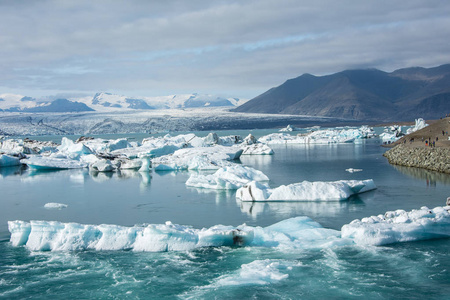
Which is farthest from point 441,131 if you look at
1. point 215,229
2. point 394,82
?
point 394,82

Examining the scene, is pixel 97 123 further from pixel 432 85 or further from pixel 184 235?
pixel 432 85

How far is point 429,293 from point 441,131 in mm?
22597

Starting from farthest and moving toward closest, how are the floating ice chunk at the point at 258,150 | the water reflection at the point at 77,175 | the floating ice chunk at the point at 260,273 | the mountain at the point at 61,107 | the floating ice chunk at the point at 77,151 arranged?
the mountain at the point at 61,107 < the floating ice chunk at the point at 258,150 < the floating ice chunk at the point at 77,151 < the water reflection at the point at 77,175 < the floating ice chunk at the point at 260,273

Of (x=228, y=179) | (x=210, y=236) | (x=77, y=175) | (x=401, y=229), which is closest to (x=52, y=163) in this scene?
(x=77, y=175)

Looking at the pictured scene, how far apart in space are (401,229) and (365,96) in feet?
482

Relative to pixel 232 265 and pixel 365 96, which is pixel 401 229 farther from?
pixel 365 96

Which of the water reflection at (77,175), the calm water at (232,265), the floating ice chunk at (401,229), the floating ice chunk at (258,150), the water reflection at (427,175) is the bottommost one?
the calm water at (232,265)

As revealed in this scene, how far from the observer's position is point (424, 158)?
17188 millimetres

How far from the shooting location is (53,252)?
6777 mm

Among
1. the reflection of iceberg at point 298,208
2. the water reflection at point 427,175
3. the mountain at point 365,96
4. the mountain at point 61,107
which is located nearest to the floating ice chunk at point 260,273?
the reflection of iceberg at point 298,208

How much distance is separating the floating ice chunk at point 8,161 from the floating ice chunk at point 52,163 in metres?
2.58

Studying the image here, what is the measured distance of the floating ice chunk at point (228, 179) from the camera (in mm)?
12523

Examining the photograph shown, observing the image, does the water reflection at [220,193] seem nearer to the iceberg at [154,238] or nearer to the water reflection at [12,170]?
the iceberg at [154,238]

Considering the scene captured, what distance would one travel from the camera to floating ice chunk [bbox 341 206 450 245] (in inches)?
265
